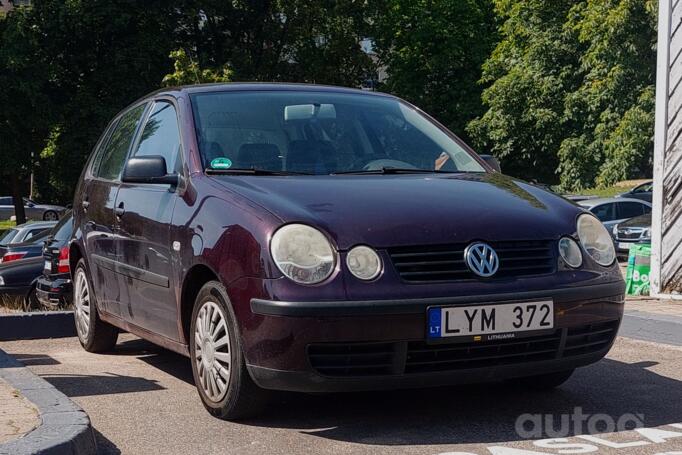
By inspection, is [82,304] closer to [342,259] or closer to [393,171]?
[393,171]

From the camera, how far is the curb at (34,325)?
27.6 ft

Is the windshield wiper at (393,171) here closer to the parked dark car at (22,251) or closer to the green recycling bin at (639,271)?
the green recycling bin at (639,271)

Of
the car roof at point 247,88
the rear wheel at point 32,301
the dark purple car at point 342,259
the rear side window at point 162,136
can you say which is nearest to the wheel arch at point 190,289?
the dark purple car at point 342,259

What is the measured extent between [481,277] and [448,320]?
27cm

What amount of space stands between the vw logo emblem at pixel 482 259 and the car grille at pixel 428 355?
31 cm

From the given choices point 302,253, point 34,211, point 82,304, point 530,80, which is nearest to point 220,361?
point 302,253

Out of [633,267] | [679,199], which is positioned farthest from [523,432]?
[633,267]

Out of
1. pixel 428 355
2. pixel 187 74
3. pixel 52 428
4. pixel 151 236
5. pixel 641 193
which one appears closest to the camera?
pixel 52 428

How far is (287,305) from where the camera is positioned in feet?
15.3

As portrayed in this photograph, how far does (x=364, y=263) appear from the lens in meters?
4.73

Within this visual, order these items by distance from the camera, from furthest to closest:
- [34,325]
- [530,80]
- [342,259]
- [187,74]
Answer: [530,80]
[187,74]
[34,325]
[342,259]

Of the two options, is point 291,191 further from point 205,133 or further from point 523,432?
point 523,432

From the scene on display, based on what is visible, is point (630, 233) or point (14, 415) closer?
point (14, 415)

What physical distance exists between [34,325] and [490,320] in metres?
4.71
